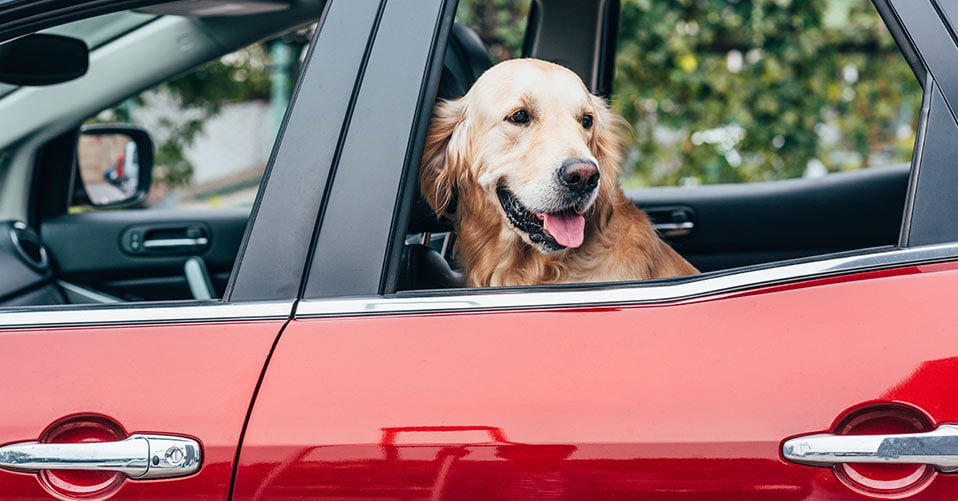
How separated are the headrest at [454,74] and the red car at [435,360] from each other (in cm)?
53

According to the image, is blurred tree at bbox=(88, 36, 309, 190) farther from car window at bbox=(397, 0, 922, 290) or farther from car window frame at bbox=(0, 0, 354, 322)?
car window frame at bbox=(0, 0, 354, 322)

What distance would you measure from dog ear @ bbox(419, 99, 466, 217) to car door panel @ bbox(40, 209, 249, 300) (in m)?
0.90

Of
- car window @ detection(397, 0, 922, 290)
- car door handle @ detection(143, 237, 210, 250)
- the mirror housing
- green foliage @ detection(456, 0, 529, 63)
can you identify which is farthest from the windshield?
green foliage @ detection(456, 0, 529, 63)

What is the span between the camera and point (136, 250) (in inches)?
114

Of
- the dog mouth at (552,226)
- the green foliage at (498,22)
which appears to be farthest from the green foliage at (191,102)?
the dog mouth at (552,226)

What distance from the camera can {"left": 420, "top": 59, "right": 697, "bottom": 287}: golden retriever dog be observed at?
2.05 metres

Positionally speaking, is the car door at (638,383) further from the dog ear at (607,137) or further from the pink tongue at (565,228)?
the dog ear at (607,137)

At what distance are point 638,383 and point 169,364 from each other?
2.03 ft

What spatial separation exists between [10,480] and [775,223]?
2.39m

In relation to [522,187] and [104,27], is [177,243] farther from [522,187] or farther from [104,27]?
[522,187]

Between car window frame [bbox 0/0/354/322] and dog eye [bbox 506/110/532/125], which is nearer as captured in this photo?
car window frame [bbox 0/0/354/322]

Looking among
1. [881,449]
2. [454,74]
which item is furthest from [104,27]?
[881,449]

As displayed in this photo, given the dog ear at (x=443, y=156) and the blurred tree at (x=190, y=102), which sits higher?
the blurred tree at (x=190, y=102)

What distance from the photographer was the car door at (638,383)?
1.15m
